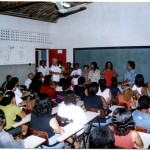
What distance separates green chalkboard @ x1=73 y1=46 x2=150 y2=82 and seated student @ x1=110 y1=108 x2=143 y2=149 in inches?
234

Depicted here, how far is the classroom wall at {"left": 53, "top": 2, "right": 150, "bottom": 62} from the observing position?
8.07 metres

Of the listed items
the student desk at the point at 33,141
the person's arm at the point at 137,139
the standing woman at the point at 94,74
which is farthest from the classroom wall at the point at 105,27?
the student desk at the point at 33,141

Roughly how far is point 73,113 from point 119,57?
5370mm

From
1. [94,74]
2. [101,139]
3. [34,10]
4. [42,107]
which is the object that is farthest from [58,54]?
[101,139]

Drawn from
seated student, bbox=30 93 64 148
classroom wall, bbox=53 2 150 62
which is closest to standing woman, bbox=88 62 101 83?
classroom wall, bbox=53 2 150 62

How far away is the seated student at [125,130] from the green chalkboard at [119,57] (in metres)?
5.93

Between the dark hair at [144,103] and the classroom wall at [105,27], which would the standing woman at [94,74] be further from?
the dark hair at [144,103]

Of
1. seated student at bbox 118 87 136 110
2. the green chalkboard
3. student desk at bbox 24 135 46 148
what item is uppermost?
the green chalkboard

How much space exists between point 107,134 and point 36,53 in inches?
325

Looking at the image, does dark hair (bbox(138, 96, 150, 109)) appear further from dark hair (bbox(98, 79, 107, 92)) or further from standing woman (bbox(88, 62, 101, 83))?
standing woman (bbox(88, 62, 101, 83))

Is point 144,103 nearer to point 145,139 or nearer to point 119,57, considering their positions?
point 145,139

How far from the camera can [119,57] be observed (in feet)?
28.0

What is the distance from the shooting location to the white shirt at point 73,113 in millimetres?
3496

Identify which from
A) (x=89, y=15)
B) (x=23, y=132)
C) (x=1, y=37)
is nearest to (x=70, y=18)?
(x=89, y=15)
